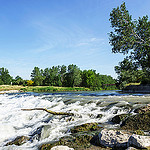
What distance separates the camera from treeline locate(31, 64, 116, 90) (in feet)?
287

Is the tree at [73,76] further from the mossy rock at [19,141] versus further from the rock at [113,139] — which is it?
the rock at [113,139]

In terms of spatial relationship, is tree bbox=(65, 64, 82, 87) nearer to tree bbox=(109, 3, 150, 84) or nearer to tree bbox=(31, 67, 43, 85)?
tree bbox=(31, 67, 43, 85)

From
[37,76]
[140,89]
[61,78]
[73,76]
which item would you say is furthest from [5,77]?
[140,89]

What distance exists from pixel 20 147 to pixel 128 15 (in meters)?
16.2

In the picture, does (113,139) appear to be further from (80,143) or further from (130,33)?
(130,33)

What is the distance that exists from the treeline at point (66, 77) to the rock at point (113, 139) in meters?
80.5

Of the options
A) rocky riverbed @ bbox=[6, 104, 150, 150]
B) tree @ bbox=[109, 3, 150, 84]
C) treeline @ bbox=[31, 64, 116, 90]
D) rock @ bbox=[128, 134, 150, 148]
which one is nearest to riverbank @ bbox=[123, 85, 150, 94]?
tree @ bbox=[109, 3, 150, 84]

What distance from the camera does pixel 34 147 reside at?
13.7ft

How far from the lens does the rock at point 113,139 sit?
3279mm

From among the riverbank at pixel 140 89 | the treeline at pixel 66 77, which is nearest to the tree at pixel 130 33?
the riverbank at pixel 140 89

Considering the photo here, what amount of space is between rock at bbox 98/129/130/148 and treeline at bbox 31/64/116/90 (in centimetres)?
8051

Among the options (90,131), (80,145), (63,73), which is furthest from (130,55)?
(63,73)

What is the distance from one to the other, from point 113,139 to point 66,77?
8998 cm

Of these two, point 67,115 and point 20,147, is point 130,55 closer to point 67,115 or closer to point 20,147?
point 67,115
